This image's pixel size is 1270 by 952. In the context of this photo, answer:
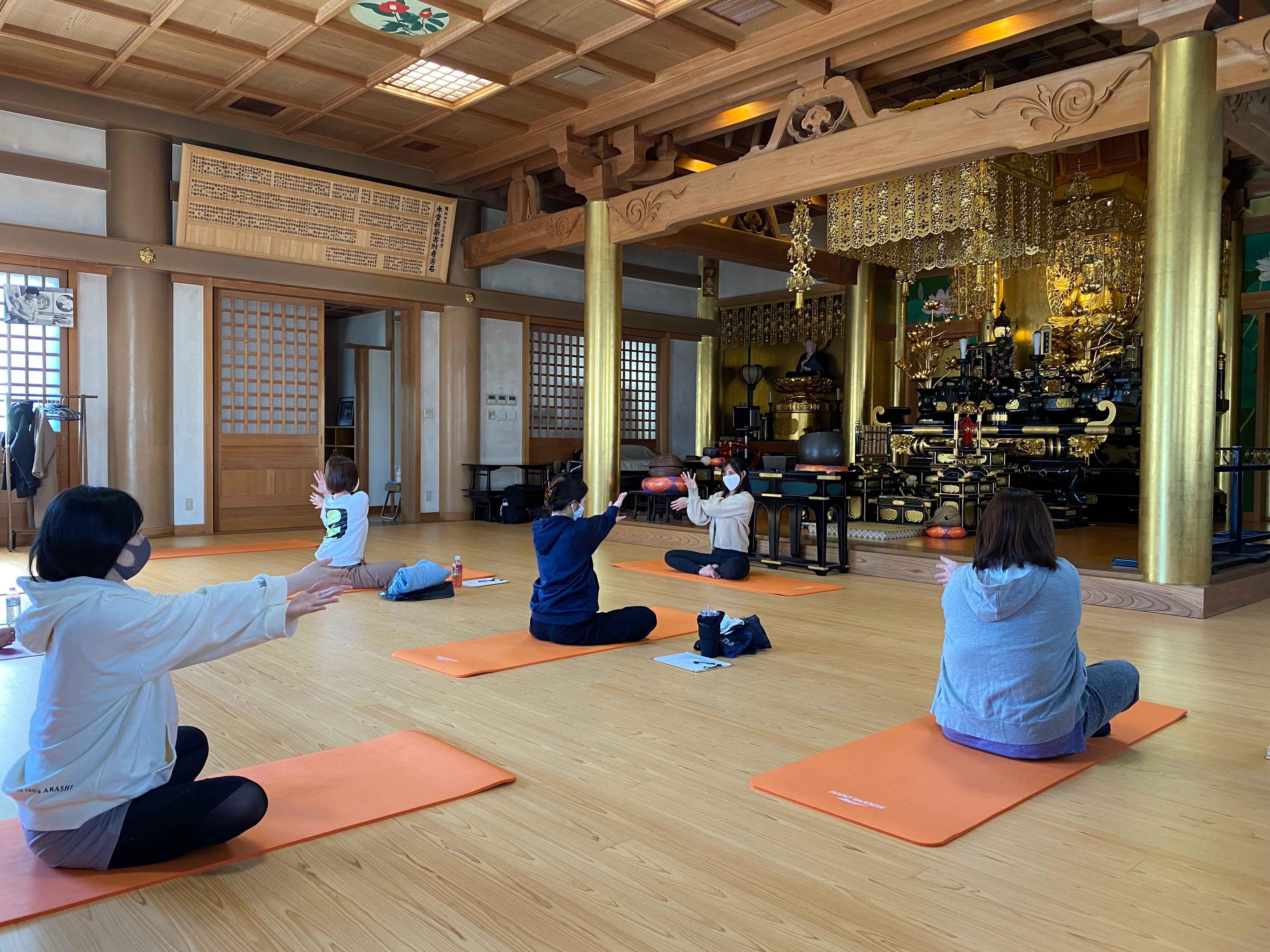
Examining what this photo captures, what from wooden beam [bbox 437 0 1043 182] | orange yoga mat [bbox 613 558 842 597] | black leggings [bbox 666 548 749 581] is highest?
wooden beam [bbox 437 0 1043 182]

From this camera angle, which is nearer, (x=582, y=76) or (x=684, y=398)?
(x=582, y=76)

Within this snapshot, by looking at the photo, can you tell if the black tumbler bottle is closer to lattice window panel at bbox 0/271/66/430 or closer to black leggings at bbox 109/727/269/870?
black leggings at bbox 109/727/269/870

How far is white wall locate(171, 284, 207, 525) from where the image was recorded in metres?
7.60

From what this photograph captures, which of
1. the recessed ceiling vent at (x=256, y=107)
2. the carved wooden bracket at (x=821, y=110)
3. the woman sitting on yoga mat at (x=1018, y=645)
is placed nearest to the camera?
the woman sitting on yoga mat at (x=1018, y=645)

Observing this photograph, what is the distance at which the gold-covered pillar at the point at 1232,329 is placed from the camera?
25.4ft

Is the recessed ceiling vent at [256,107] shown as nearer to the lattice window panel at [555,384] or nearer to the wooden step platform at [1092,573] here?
the lattice window panel at [555,384]

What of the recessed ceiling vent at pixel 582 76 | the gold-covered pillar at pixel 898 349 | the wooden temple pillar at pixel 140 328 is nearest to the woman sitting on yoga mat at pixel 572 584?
the recessed ceiling vent at pixel 582 76

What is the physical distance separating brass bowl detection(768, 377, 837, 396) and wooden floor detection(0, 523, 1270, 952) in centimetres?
754

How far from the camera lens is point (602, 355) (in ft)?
24.1

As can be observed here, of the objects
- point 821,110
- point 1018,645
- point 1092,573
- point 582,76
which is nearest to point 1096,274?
point 821,110

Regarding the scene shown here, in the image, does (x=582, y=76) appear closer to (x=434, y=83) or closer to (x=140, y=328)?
(x=434, y=83)

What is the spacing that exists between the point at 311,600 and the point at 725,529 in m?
4.14

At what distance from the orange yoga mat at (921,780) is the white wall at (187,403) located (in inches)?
267

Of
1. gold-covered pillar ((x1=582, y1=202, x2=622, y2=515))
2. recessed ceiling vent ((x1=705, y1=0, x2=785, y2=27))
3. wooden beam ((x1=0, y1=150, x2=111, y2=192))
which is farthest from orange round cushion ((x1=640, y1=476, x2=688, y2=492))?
wooden beam ((x1=0, y1=150, x2=111, y2=192))
